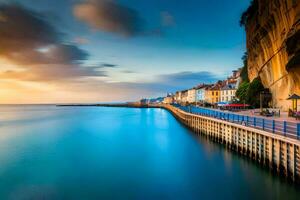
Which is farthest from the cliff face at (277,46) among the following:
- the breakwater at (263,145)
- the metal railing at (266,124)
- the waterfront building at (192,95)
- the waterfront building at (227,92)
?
the waterfront building at (192,95)

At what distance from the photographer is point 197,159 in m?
18.5

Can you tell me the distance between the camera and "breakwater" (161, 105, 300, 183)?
1138cm

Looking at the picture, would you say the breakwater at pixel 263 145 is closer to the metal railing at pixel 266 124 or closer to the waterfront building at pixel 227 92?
the metal railing at pixel 266 124

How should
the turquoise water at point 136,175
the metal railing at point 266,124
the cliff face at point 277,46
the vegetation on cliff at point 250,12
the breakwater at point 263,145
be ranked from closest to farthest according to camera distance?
1. the breakwater at point 263,145
2. the turquoise water at point 136,175
3. the metal railing at point 266,124
4. the cliff face at point 277,46
5. the vegetation on cliff at point 250,12

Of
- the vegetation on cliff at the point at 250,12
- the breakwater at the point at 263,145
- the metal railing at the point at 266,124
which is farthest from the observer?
the vegetation on cliff at the point at 250,12

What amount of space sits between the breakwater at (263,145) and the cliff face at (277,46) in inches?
417

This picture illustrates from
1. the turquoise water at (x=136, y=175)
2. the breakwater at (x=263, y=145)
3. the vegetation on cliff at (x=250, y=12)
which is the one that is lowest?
the turquoise water at (x=136, y=175)

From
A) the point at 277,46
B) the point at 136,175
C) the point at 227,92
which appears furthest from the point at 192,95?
the point at 136,175

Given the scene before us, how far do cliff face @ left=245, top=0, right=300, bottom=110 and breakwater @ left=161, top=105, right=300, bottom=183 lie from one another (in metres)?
10.6

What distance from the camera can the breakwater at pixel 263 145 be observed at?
1138cm

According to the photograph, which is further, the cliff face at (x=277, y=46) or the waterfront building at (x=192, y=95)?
the waterfront building at (x=192, y=95)

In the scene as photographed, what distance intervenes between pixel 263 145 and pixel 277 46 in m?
21.2

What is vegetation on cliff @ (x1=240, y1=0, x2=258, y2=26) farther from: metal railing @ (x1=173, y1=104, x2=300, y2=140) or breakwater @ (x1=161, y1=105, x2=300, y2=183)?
breakwater @ (x1=161, y1=105, x2=300, y2=183)

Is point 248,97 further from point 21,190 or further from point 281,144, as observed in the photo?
point 21,190
